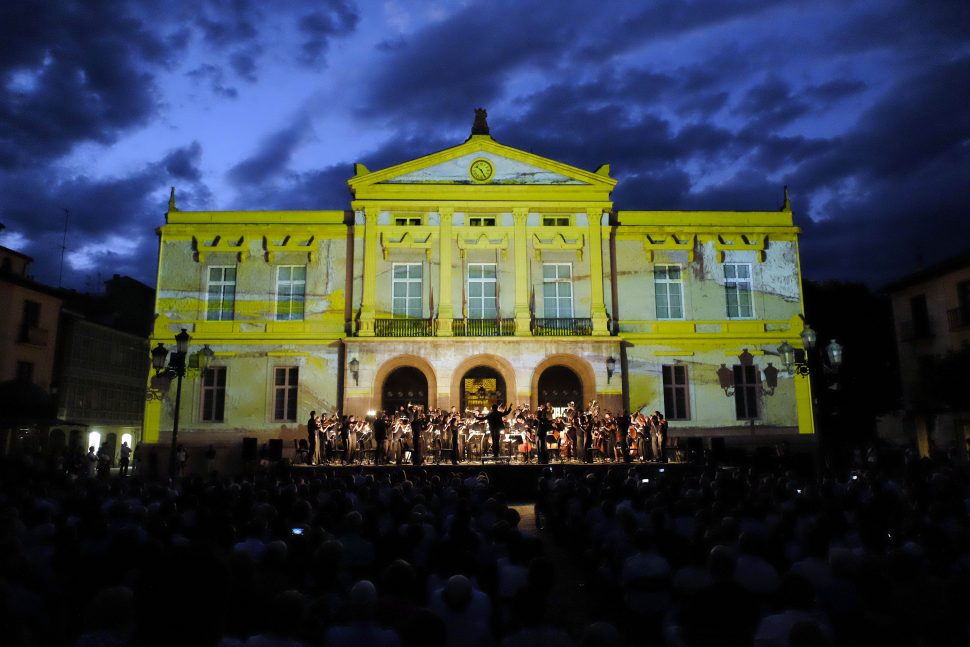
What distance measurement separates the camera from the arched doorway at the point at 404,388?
2850 centimetres

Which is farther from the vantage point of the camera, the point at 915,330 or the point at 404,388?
the point at 915,330

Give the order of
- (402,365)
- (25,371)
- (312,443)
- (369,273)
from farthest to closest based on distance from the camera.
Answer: (25,371), (369,273), (402,365), (312,443)

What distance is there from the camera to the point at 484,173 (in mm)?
29750

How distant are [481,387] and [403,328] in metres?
3.96

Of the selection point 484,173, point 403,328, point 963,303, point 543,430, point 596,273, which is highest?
point 484,173

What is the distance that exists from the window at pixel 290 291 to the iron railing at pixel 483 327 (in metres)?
6.54

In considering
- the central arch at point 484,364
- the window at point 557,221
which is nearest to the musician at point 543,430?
the central arch at point 484,364

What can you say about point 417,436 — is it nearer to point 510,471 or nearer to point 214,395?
point 510,471

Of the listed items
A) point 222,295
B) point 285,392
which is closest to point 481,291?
point 285,392

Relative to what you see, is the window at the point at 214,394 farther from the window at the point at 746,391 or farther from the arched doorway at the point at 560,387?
the window at the point at 746,391

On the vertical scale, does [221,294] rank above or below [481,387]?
above

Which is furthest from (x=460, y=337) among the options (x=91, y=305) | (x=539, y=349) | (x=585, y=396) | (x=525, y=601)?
(x=91, y=305)

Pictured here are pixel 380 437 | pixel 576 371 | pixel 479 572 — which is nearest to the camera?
pixel 479 572

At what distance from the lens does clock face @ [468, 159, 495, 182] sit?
97.5 feet
